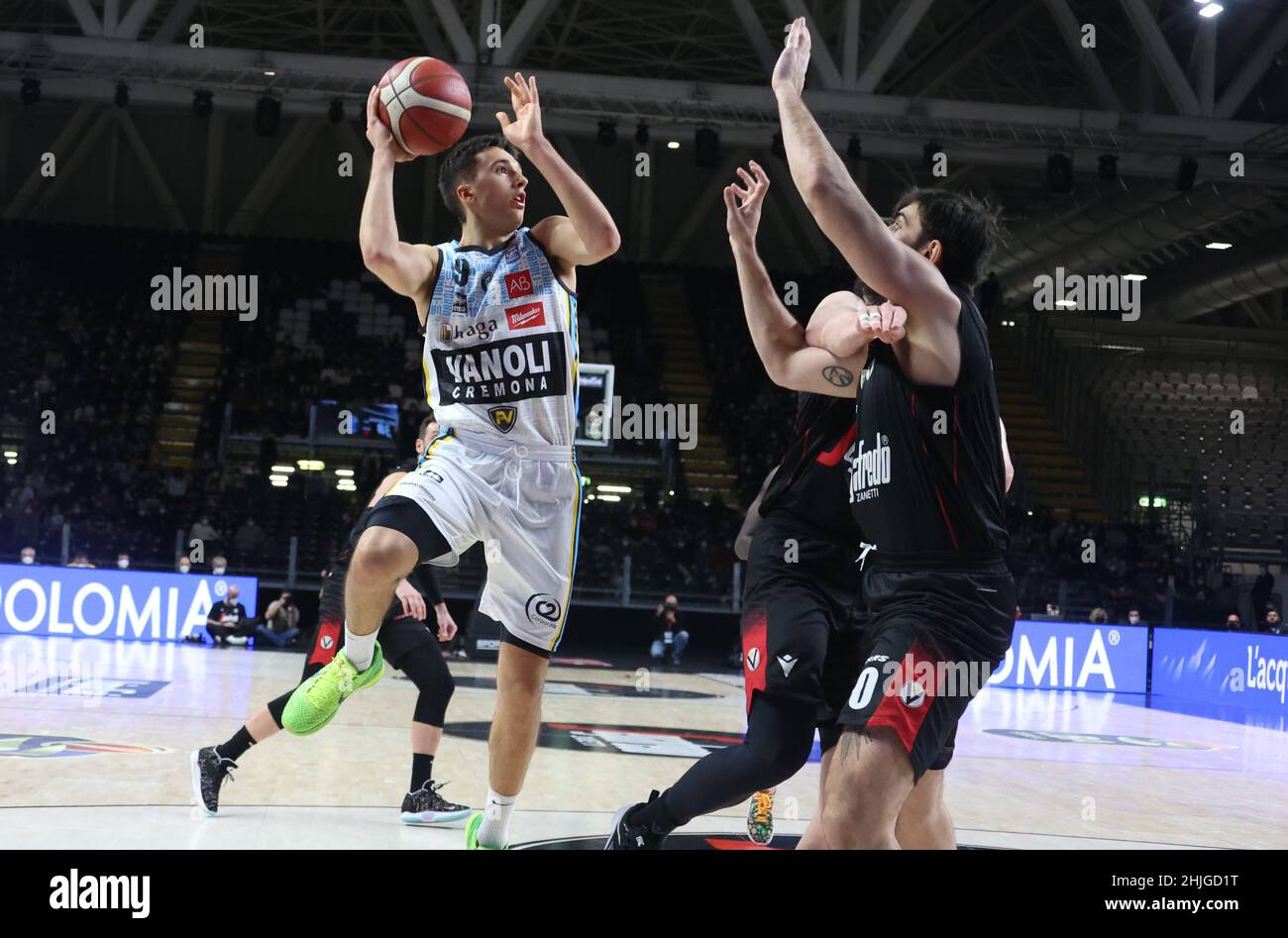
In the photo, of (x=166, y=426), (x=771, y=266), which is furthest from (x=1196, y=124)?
(x=166, y=426)

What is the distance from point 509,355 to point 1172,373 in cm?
2752

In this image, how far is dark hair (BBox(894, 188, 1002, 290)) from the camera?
11.4 ft

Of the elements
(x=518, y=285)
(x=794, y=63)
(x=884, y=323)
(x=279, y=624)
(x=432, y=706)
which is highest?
(x=794, y=63)

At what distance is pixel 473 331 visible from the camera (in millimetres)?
4699

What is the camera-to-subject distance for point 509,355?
185 inches

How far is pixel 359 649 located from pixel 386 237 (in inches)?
56.8

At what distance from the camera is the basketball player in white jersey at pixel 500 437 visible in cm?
457

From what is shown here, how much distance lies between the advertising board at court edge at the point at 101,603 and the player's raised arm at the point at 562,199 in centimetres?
1269

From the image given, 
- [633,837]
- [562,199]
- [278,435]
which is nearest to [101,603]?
[278,435]

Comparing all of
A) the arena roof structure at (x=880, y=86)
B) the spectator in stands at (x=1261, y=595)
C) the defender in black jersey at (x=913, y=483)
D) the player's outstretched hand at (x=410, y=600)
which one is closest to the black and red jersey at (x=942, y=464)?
the defender in black jersey at (x=913, y=483)

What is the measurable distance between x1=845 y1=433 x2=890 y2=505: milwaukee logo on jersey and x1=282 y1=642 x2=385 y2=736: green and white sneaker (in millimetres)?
2013

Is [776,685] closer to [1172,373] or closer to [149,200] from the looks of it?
[1172,373]

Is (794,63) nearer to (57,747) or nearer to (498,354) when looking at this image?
(498,354)

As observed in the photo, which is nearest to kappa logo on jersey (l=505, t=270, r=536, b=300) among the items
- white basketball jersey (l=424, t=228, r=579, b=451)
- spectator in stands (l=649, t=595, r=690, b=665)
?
white basketball jersey (l=424, t=228, r=579, b=451)
